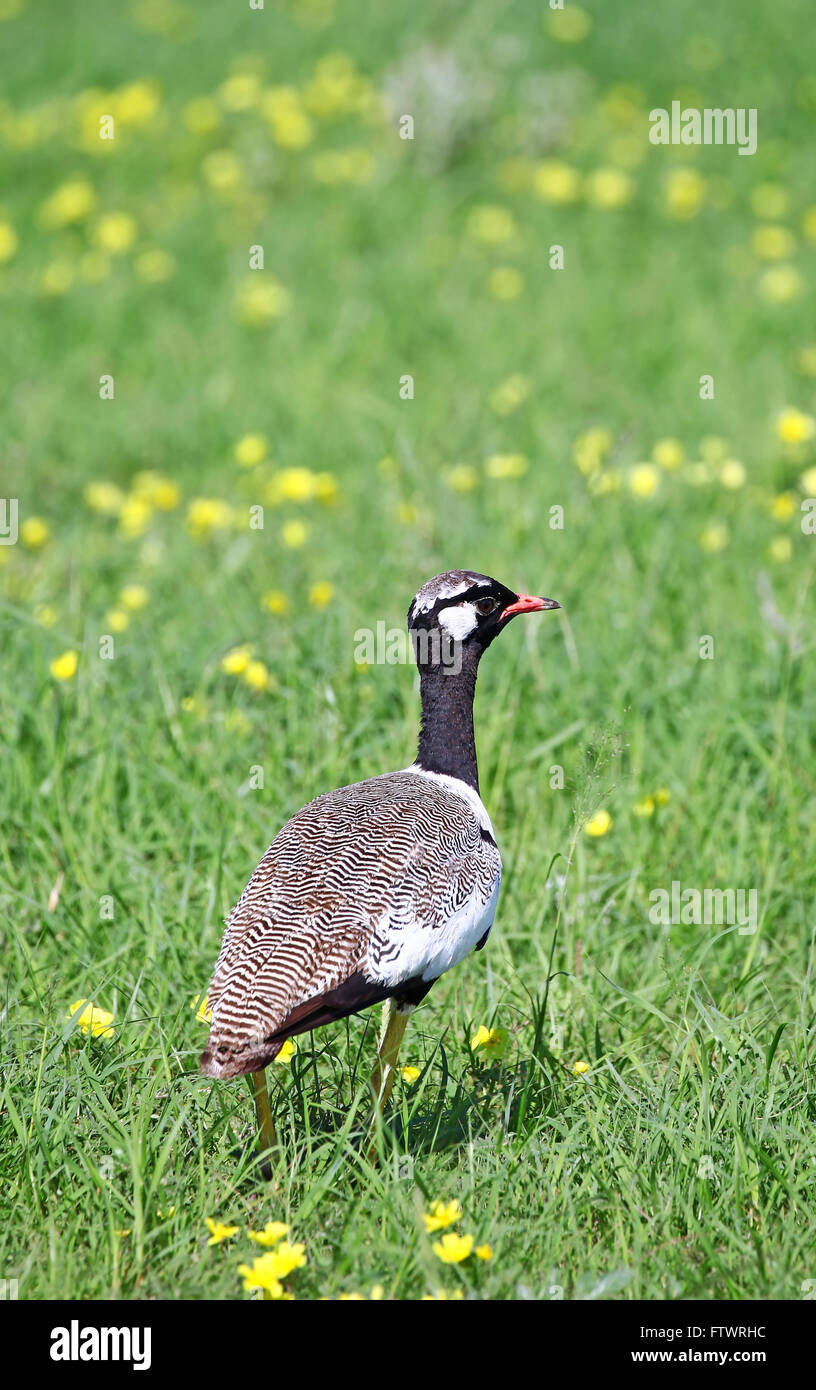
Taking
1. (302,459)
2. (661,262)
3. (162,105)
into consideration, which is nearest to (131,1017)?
(302,459)

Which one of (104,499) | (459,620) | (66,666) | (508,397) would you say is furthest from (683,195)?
(459,620)

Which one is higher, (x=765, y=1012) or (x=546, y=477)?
(x=546, y=477)

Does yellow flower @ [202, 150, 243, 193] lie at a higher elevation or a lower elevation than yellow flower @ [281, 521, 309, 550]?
higher

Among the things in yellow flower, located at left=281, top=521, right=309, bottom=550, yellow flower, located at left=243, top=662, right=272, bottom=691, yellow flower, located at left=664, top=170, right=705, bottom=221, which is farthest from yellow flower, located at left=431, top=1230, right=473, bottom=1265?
yellow flower, located at left=664, top=170, right=705, bottom=221

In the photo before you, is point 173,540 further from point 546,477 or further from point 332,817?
point 332,817

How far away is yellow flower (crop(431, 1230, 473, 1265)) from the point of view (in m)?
2.72

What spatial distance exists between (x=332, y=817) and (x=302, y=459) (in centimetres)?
408

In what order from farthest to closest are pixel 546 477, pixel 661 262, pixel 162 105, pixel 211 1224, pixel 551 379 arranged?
Result: pixel 162 105 < pixel 661 262 < pixel 551 379 < pixel 546 477 < pixel 211 1224

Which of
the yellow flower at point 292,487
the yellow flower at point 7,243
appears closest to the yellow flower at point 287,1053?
the yellow flower at point 292,487

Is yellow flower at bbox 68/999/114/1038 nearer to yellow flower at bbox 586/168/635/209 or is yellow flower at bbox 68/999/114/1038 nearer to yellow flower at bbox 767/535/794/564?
yellow flower at bbox 767/535/794/564

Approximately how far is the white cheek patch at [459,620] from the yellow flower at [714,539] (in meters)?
2.51

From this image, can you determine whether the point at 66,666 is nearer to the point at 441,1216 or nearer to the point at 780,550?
the point at 441,1216

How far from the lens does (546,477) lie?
21.8 feet

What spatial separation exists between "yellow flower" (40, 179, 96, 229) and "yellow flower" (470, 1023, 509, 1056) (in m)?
7.73
